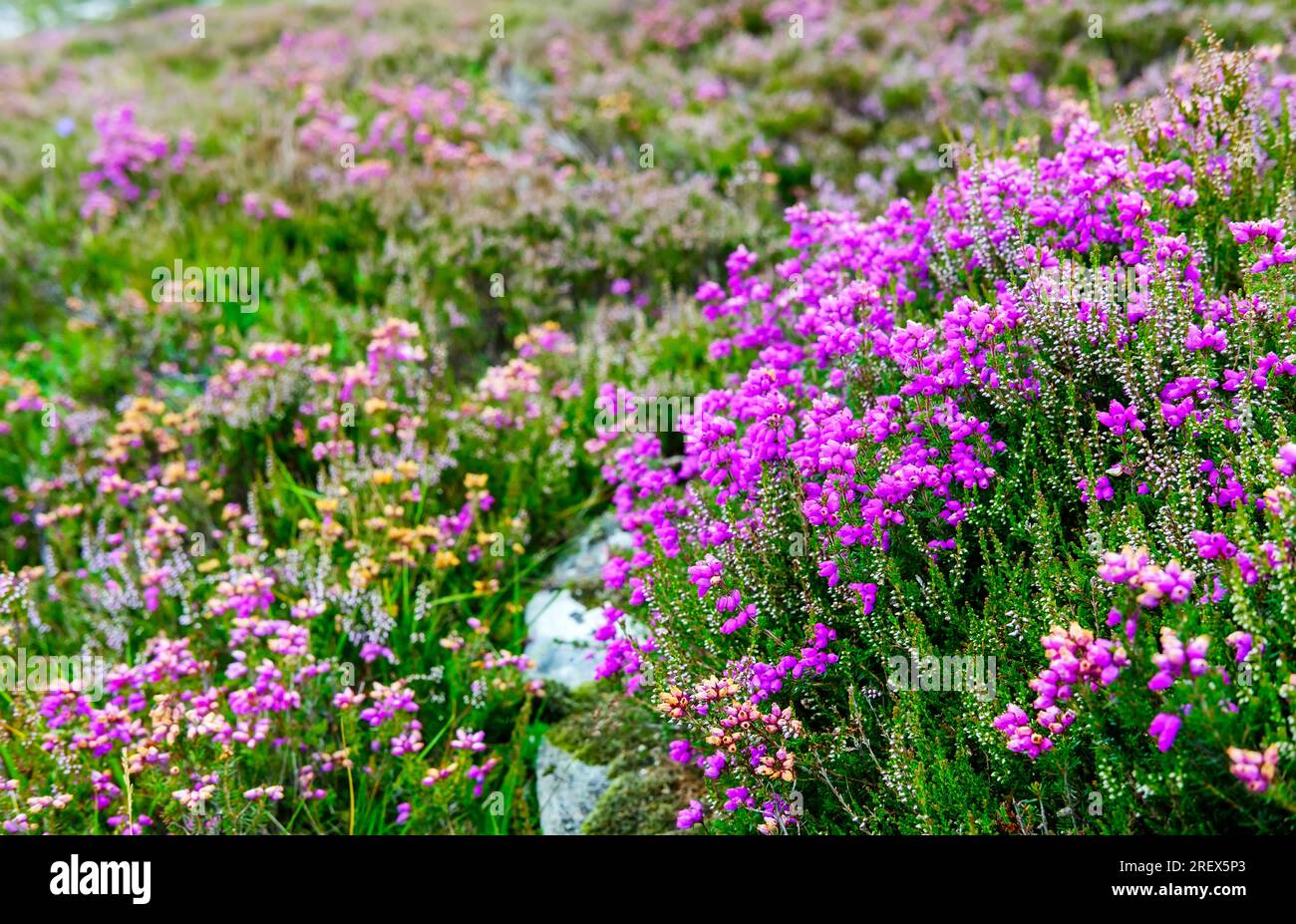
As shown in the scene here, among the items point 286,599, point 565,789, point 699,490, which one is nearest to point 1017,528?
point 699,490

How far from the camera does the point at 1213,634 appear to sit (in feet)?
7.41

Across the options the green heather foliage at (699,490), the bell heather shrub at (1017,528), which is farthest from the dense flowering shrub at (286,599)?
the bell heather shrub at (1017,528)

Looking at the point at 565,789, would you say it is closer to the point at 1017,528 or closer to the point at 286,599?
the point at 286,599

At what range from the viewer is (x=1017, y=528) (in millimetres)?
2773

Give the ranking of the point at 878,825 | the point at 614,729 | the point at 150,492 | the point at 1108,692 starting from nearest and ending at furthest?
the point at 1108,692, the point at 878,825, the point at 614,729, the point at 150,492

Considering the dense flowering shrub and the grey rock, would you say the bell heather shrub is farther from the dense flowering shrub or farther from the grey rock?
the dense flowering shrub

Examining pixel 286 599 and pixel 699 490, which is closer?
pixel 699 490

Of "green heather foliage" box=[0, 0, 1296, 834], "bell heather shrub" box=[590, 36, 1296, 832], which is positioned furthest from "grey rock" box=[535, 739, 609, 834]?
"bell heather shrub" box=[590, 36, 1296, 832]

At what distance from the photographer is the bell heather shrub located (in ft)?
7.23

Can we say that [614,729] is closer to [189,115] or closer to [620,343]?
[620,343]

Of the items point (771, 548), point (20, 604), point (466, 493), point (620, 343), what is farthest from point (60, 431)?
point (771, 548)

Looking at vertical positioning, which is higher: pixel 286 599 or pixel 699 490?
pixel 699 490

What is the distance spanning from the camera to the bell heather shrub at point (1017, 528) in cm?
221

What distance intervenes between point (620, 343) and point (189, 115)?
579cm
